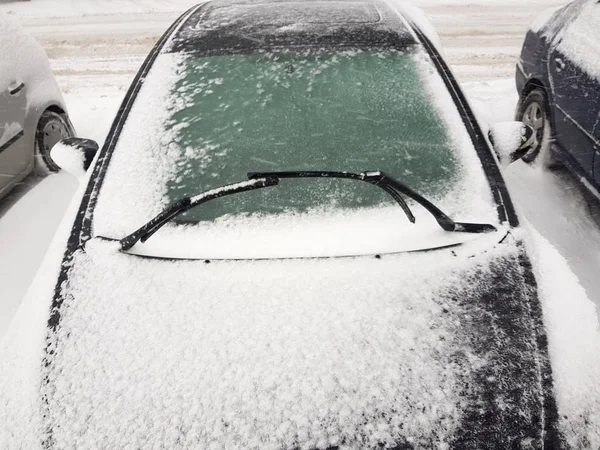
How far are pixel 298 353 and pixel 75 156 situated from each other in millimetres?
1475

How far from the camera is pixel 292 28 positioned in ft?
7.73

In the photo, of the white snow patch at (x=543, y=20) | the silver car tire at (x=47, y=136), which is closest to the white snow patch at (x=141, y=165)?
the silver car tire at (x=47, y=136)

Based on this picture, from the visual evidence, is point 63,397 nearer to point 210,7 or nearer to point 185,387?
point 185,387

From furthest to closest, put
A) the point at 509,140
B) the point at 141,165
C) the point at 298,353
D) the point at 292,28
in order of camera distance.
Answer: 1. the point at 292,28
2. the point at 509,140
3. the point at 141,165
4. the point at 298,353

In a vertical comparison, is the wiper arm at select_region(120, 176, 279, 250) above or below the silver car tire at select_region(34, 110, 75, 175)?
above

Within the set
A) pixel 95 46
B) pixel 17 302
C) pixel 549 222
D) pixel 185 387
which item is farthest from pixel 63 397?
A: pixel 95 46

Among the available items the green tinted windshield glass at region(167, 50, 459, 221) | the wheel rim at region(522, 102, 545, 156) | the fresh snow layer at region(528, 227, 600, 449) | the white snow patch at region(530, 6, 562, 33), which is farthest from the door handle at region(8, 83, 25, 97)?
the white snow patch at region(530, 6, 562, 33)

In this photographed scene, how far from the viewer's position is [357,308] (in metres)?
1.38

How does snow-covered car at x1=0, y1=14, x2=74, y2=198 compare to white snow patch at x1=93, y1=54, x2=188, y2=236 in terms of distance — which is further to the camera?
snow-covered car at x1=0, y1=14, x2=74, y2=198

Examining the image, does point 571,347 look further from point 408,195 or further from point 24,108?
point 24,108

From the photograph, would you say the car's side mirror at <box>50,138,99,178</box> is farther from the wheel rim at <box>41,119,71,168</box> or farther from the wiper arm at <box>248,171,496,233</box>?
the wheel rim at <box>41,119,71,168</box>

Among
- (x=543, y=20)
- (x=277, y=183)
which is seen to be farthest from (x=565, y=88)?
(x=277, y=183)

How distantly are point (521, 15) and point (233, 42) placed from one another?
8.17m

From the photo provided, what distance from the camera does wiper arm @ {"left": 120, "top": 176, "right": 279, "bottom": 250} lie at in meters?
1.55
